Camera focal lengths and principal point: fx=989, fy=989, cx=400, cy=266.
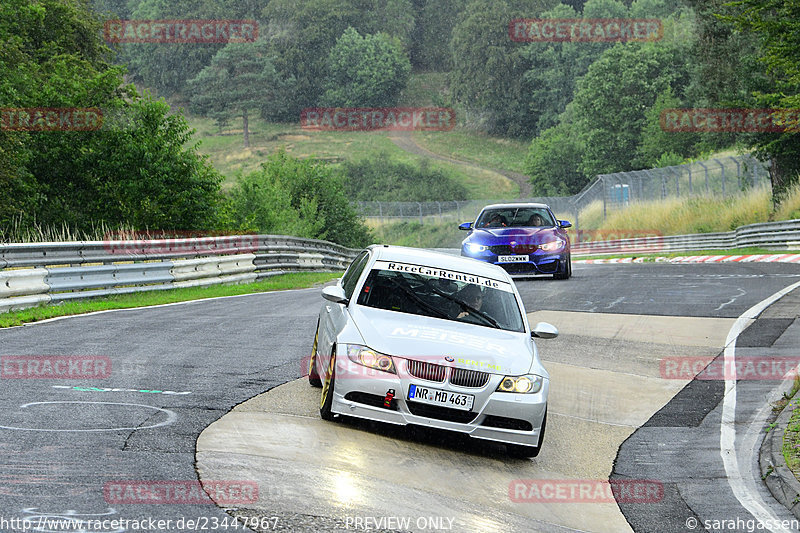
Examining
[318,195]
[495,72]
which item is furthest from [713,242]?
[495,72]

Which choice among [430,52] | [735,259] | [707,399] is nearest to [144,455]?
[707,399]

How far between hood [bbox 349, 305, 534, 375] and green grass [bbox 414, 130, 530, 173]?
4723 inches

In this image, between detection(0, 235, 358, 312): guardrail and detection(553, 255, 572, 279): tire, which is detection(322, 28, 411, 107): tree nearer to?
detection(0, 235, 358, 312): guardrail

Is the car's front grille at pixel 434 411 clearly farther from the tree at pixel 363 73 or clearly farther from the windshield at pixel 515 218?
the tree at pixel 363 73

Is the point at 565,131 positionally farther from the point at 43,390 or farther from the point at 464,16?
the point at 43,390

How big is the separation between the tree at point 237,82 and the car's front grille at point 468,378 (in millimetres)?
136095

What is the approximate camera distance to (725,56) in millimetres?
50969

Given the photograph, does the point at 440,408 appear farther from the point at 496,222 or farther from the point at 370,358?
the point at 496,222

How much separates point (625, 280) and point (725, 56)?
3268cm

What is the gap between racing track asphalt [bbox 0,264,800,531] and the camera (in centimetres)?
586

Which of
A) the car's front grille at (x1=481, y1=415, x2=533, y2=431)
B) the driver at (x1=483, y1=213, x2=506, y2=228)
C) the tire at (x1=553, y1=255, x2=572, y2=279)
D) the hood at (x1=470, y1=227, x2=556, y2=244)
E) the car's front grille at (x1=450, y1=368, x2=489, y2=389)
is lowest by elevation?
the tire at (x1=553, y1=255, x2=572, y2=279)

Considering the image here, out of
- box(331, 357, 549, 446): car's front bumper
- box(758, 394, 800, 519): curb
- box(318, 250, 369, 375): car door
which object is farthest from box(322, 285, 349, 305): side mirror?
box(758, 394, 800, 519): curb

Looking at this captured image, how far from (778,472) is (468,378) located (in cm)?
Result: 232

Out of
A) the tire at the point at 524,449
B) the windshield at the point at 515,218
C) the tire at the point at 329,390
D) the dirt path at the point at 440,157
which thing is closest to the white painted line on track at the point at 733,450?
the tire at the point at 524,449
